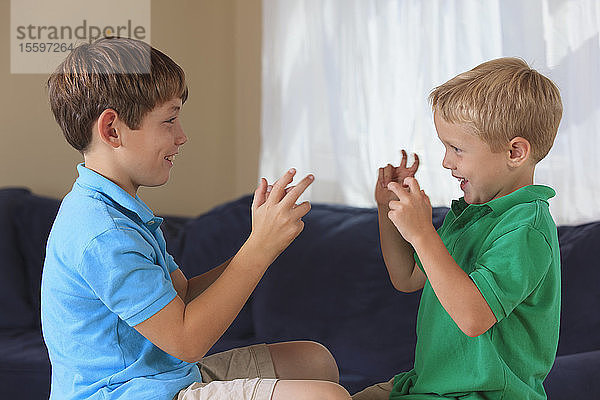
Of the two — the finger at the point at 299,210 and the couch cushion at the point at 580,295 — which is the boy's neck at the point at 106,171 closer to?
the finger at the point at 299,210

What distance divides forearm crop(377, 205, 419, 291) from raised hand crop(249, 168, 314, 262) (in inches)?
9.7

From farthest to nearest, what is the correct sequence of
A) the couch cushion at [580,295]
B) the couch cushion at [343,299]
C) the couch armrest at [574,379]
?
the couch cushion at [343,299] < the couch cushion at [580,295] < the couch armrest at [574,379]

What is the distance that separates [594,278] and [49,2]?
117 centimetres

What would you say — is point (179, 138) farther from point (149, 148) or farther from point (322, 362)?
point (322, 362)

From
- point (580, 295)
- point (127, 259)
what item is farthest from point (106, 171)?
point (580, 295)

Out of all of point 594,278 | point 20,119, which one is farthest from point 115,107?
point 594,278

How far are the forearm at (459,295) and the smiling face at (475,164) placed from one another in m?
0.14

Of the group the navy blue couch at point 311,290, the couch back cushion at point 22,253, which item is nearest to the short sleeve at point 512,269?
the navy blue couch at point 311,290

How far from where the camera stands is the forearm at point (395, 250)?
1139 millimetres

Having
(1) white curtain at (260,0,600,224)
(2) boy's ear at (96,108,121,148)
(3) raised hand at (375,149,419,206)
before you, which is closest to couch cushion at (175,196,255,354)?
(1) white curtain at (260,0,600,224)

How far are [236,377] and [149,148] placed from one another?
→ 33cm

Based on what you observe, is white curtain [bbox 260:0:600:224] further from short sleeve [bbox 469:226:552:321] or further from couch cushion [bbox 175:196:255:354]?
short sleeve [bbox 469:226:552:321]

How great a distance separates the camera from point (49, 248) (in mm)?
956

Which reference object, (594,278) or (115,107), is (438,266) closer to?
(115,107)
